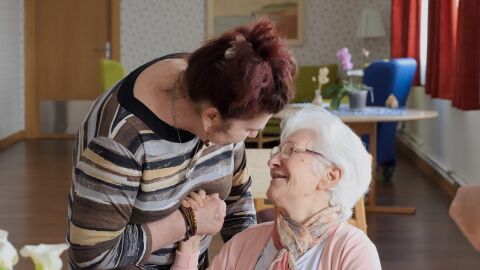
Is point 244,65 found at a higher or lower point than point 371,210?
higher

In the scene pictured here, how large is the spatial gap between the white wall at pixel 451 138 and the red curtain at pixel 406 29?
1.48 ft

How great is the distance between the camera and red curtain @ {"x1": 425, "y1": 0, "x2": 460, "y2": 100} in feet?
24.0

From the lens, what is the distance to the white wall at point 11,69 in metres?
10.5

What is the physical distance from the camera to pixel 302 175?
2.09 m

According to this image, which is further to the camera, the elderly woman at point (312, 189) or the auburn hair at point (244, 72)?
the elderly woman at point (312, 189)

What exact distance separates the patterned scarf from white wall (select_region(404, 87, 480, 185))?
460cm

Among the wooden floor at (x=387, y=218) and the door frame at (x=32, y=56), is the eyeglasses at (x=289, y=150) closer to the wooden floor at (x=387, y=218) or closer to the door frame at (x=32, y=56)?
the wooden floor at (x=387, y=218)

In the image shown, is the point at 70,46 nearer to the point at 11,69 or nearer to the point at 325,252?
the point at 11,69

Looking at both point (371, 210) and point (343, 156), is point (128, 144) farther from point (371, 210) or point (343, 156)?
point (371, 210)

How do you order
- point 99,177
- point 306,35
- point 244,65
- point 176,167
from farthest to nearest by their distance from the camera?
point 306,35
point 176,167
point 99,177
point 244,65

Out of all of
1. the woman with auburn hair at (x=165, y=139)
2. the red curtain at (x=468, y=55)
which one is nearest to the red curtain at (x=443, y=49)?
the red curtain at (x=468, y=55)

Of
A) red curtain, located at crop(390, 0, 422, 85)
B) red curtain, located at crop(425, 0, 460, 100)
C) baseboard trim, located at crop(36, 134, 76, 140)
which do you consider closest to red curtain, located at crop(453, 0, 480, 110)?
red curtain, located at crop(425, 0, 460, 100)

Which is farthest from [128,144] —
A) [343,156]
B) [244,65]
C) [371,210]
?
[371,210]

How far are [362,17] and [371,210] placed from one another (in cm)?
463
